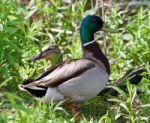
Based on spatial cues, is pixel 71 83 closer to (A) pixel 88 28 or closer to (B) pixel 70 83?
(B) pixel 70 83

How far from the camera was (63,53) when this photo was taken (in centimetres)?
875

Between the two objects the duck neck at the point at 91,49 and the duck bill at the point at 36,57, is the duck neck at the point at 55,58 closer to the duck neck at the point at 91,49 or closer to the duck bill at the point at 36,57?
the duck bill at the point at 36,57

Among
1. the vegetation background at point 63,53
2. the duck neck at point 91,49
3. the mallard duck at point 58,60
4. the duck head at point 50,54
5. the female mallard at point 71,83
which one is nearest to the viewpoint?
the vegetation background at point 63,53

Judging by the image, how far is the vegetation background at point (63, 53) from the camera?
20.8 ft

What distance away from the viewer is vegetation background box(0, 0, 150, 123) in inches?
250

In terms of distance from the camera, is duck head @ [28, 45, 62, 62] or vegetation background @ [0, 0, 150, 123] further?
duck head @ [28, 45, 62, 62]

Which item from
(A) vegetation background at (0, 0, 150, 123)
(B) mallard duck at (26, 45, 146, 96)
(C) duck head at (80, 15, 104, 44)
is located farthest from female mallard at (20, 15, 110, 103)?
(B) mallard duck at (26, 45, 146, 96)

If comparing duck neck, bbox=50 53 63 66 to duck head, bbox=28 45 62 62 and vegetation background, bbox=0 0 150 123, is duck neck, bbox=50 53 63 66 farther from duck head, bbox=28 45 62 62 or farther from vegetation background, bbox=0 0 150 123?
vegetation background, bbox=0 0 150 123

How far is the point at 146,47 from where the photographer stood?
848 centimetres

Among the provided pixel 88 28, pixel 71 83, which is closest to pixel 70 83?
pixel 71 83

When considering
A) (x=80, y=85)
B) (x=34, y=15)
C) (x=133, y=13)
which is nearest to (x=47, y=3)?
(x=34, y=15)

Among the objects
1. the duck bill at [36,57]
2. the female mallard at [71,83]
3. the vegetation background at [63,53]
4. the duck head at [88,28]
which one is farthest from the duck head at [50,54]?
the female mallard at [71,83]

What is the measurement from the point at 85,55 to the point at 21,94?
869 millimetres

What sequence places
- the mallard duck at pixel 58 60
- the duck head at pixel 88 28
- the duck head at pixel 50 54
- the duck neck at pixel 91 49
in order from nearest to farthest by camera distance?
the duck neck at pixel 91 49, the duck head at pixel 88 28, the mallard duck at pixel 58 60, the duck head at pixel 50 54
